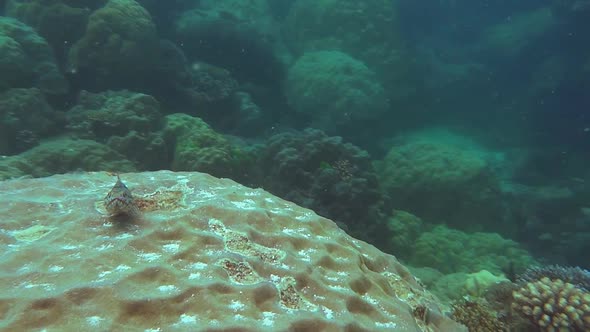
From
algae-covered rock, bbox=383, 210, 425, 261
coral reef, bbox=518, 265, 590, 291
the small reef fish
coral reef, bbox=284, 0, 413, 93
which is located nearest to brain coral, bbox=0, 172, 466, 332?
the small reef fish

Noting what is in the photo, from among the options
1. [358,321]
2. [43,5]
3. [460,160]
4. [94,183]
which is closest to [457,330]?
[358,321]

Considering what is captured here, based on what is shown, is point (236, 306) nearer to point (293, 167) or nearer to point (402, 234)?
point (293, 167)

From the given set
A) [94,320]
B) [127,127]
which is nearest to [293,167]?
[127,127]

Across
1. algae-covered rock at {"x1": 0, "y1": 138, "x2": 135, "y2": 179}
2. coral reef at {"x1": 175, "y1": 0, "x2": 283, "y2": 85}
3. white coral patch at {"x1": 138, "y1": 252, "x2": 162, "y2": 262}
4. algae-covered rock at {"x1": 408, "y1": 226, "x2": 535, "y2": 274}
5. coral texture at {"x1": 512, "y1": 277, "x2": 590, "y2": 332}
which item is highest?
coral reef at {"x1": 175, "y1": 0, "x2": 283, "y2": 85}

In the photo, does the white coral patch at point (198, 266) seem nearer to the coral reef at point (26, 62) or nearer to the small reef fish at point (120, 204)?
the small reef fish at point (120, 204)

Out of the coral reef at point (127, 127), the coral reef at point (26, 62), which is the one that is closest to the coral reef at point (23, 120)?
the coral reef at point (127, 127)

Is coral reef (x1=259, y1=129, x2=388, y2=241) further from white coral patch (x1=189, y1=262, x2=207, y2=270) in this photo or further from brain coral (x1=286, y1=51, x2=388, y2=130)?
brain coral (x1=286, y1=51, x2=388, y2=130)

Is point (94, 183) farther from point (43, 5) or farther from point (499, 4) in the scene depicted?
point (499, 4)
